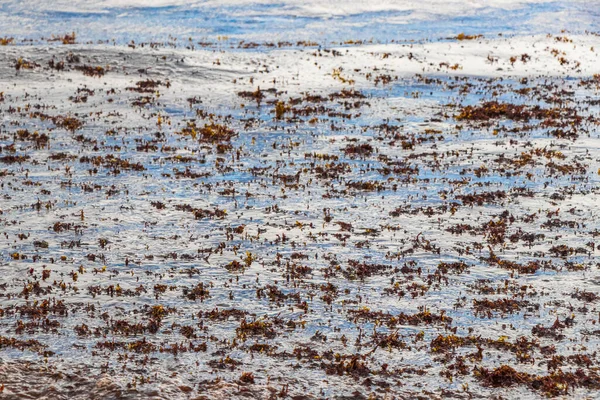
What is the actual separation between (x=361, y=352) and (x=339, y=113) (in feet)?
66.0

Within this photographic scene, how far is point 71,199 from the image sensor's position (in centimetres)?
1930

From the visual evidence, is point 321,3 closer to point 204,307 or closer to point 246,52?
point 246,52

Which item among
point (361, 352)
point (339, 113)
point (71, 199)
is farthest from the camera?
point (339, 113)

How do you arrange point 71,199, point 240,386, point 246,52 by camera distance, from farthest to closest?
1. point 246,52
2. point 71,199
3. point 240,386

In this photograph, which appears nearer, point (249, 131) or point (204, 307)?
point (204, 307)

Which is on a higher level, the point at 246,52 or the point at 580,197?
the point at 246,52

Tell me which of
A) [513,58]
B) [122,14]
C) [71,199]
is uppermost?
[122,14]

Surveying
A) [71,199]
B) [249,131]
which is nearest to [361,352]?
[71,199]

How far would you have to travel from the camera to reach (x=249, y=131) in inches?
1089

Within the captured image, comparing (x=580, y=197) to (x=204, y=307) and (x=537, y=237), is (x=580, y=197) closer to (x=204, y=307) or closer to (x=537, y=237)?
(x=537, y=237)

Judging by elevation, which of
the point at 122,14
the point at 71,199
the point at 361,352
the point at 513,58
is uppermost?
the point at 122,14

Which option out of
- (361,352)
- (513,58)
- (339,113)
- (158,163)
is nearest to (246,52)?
(339,113)

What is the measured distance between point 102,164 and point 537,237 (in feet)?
46.8

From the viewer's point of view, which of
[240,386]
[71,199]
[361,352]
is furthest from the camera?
A: [71,199]
